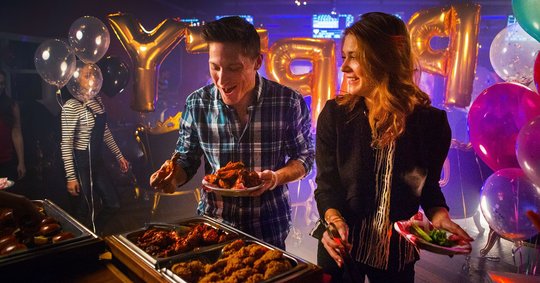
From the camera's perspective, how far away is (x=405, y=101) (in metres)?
1.66

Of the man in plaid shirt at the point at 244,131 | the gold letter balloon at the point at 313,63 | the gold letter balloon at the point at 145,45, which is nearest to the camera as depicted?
the man in plaid shirt at the point at 244,131

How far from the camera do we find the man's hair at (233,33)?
197 centimetres

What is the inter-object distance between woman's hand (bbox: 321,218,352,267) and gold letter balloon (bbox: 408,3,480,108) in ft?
10.3

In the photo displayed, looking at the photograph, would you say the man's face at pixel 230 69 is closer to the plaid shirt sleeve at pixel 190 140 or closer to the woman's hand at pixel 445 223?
the plaid shirt sleeve at pixel 190 140

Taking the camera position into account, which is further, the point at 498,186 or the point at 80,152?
the point at 80,152

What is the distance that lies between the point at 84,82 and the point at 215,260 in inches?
153

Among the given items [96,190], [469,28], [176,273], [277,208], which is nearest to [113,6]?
[96,190]

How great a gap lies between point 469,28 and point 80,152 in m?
4.84

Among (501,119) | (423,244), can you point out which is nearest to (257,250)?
(423,244)

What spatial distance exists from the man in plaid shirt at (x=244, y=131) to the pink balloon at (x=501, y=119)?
65.8 inches

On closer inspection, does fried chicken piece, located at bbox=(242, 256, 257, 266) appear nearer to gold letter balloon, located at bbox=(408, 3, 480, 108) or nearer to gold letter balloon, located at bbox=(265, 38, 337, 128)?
gold letter balloon, located at bbox=(265, 38, 337, 128)

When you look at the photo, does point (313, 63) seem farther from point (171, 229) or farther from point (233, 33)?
point (171, 229)

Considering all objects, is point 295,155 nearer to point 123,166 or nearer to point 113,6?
point 123,166

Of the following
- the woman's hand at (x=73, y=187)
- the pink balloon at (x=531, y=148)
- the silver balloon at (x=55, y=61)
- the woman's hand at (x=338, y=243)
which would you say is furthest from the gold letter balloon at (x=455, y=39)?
the woman's hand at (x=73, y=187)
